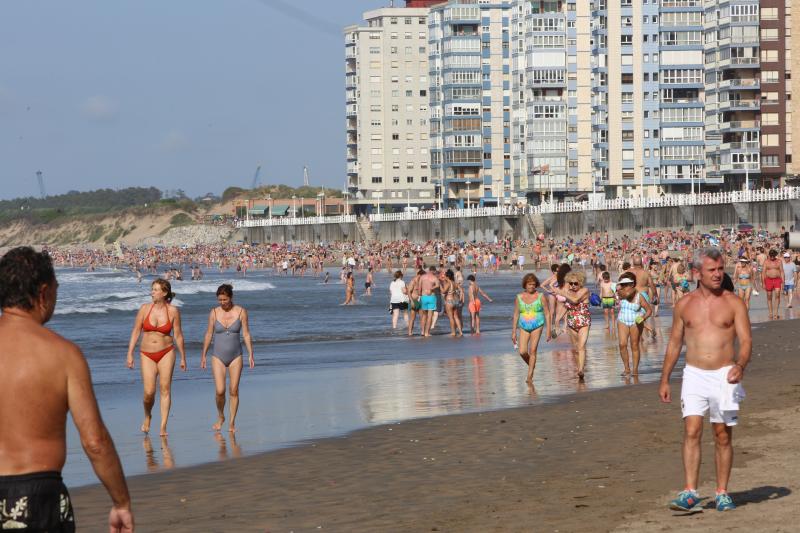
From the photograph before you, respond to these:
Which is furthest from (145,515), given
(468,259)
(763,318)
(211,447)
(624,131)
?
(624,131)

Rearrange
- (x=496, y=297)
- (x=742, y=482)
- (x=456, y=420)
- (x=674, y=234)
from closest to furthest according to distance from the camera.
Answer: (x=742, y=482) → (x=456, y=420) → (x=496, y=297) → (x=674, y=234)

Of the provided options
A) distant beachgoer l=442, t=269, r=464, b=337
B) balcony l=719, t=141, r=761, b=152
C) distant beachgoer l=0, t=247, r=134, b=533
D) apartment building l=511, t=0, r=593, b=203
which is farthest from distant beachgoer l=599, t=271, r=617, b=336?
apartment building l=511, t=0, r=593, b=203

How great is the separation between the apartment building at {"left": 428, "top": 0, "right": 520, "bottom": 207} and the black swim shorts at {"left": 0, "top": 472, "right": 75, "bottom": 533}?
121058 millimetres

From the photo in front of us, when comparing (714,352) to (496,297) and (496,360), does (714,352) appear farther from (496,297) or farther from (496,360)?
(496,297)

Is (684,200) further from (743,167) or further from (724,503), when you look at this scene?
(724,503)

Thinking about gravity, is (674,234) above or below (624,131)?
below

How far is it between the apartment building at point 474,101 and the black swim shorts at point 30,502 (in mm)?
121058

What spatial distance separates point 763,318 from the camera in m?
28.0

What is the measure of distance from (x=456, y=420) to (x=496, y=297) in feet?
117

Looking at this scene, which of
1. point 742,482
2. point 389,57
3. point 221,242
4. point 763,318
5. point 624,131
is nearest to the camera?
point 742,482

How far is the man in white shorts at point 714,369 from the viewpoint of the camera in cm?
748

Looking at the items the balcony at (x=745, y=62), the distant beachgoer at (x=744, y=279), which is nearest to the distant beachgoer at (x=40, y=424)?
the distant beachgoer at (x=744, y=279)

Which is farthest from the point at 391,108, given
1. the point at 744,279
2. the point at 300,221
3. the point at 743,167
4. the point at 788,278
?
the point at 744,279

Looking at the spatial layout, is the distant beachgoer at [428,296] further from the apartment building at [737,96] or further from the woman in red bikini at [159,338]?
the apartment building at [737,96]
